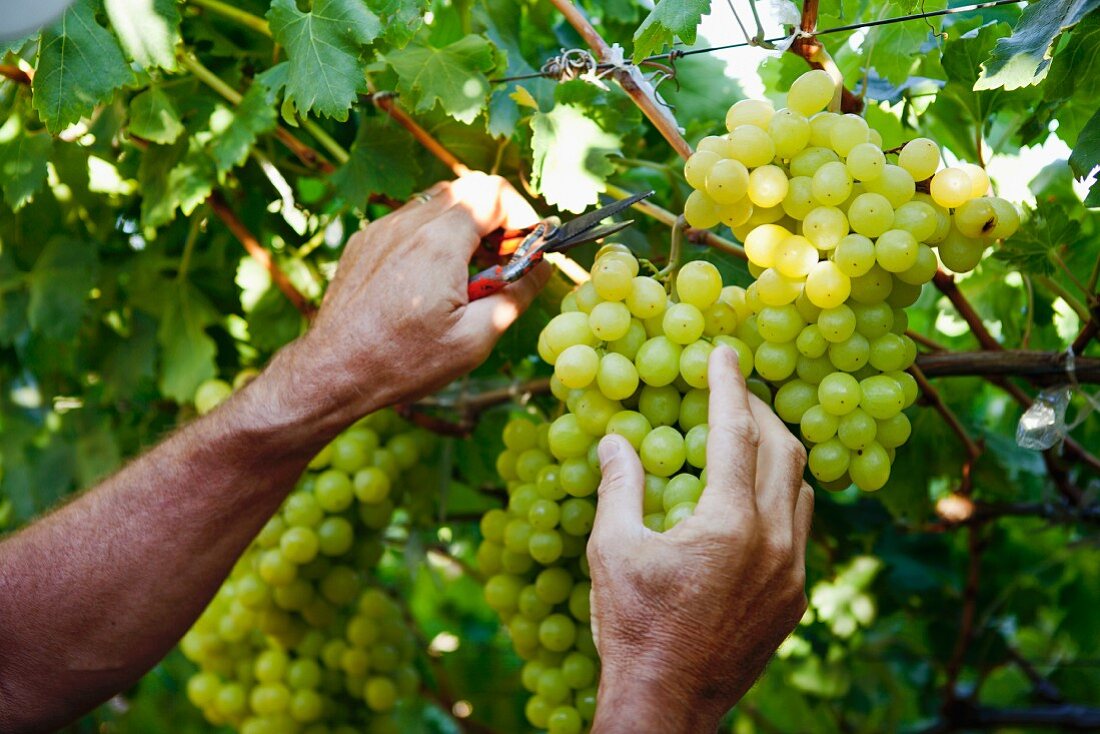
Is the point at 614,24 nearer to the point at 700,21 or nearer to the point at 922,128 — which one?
the point at 922,128

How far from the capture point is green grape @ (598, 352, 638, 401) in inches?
41.4

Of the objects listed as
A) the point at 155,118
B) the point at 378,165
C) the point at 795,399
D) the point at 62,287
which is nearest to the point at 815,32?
the point at 795,399

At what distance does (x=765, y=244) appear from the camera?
1017 millimetres

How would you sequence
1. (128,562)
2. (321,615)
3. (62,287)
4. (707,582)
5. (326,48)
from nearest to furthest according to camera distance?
(707,582) < (326,48) < (128,562) < (321,615) < (62,287)

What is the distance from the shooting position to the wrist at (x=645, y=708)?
3.07 ft

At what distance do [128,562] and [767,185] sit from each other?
97cm

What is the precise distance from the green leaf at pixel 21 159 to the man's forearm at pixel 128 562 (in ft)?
1.32

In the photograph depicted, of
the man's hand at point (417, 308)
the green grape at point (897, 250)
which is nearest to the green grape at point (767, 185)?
the green grape at point (897, 250)

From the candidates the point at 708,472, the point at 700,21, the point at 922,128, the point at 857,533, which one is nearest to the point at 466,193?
the point at 700,21

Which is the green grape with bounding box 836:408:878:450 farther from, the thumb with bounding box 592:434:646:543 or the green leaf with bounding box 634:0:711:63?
the green leaf with bounding box 634:0:711:63

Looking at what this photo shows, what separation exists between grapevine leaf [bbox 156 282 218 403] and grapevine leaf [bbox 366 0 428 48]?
76 centimetres

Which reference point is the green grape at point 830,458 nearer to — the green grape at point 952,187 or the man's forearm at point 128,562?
Result: the green grape at point 952,187

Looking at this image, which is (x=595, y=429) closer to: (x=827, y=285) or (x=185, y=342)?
(x=827, y=285)

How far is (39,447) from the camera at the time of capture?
2.12m
